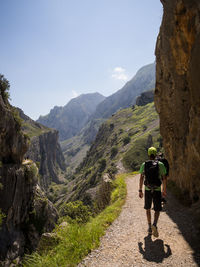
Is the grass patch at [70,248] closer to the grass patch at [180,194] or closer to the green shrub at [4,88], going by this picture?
the grass patch at [180,194]

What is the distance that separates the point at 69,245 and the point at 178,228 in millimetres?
5104

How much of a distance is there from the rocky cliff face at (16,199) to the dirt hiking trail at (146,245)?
23053 millimetres

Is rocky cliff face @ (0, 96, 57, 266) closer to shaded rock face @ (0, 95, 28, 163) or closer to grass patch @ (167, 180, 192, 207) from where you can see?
shaded rock face @ (0, 95, 28, 163)

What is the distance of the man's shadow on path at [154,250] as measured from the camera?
6.70m

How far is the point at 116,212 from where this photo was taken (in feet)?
40.9

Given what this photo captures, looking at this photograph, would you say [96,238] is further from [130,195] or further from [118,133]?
[118,133]

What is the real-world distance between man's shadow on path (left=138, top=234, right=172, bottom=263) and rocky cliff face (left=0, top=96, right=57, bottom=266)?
972 inches

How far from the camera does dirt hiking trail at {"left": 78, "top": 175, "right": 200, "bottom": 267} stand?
663 cm

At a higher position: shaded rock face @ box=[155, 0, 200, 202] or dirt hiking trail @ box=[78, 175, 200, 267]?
shaded rock face @ box=[155, 0, 200, 202]

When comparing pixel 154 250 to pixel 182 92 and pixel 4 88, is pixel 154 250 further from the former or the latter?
pixel 4 88

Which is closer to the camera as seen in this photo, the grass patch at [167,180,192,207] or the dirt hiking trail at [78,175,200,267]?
the dirt hiking trail at [78,175,200,267]

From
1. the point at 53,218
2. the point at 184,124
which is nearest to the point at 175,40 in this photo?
the point at 184,124

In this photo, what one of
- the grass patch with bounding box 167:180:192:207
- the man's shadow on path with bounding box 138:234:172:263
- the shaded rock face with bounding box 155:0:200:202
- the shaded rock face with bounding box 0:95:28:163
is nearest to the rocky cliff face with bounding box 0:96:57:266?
the shaded rock face with bounding box 0:95:28:163

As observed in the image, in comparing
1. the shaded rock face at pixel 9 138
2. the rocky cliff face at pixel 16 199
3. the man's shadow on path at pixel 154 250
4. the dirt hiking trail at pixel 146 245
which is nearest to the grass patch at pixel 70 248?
the dirt hiking trail at pixel 146 245
